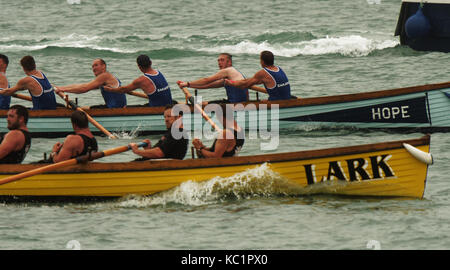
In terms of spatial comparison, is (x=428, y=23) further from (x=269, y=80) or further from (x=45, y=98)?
(x=45, y=98)

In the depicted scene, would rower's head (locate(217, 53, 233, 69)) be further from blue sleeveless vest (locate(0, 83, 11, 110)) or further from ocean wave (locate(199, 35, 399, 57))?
ocean wave (locate(199, 35, 399, 57))

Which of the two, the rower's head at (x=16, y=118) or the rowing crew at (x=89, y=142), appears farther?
the rower's head at (x=16, y=118)

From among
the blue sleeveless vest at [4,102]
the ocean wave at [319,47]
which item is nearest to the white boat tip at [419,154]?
the blue sleeveless vest at [4,102]

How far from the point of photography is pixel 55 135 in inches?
819

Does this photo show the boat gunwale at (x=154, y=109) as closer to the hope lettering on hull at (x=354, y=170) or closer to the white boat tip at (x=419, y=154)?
the hope lettering on hull at (x=354, y=170)

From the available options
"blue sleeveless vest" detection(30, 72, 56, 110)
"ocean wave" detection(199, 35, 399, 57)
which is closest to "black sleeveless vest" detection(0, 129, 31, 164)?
"blue sleeveless vest" detection(30, 72, 56, 110)

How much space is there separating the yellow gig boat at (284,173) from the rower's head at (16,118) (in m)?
0.74

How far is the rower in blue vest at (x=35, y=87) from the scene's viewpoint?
64.7 feet

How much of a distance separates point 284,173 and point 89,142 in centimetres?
324

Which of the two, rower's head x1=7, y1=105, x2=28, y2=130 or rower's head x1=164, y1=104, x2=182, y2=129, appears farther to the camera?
rower's head x1=7, y1=105, x2=28, y2=130

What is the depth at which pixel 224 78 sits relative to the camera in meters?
20.5

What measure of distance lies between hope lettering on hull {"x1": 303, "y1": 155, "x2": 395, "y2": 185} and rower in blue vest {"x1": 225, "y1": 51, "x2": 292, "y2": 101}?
581 cm

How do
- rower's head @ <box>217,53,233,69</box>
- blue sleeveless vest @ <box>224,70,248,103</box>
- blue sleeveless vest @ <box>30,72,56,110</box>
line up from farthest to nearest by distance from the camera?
blue sleeveless vest @ <box>224,70,248,103</box>
rower's head @ <box>217,53,233,69</box>
blue sleeveless vest @ <box>30,72,56,110</box>

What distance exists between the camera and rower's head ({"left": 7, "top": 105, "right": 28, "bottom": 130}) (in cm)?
1510
